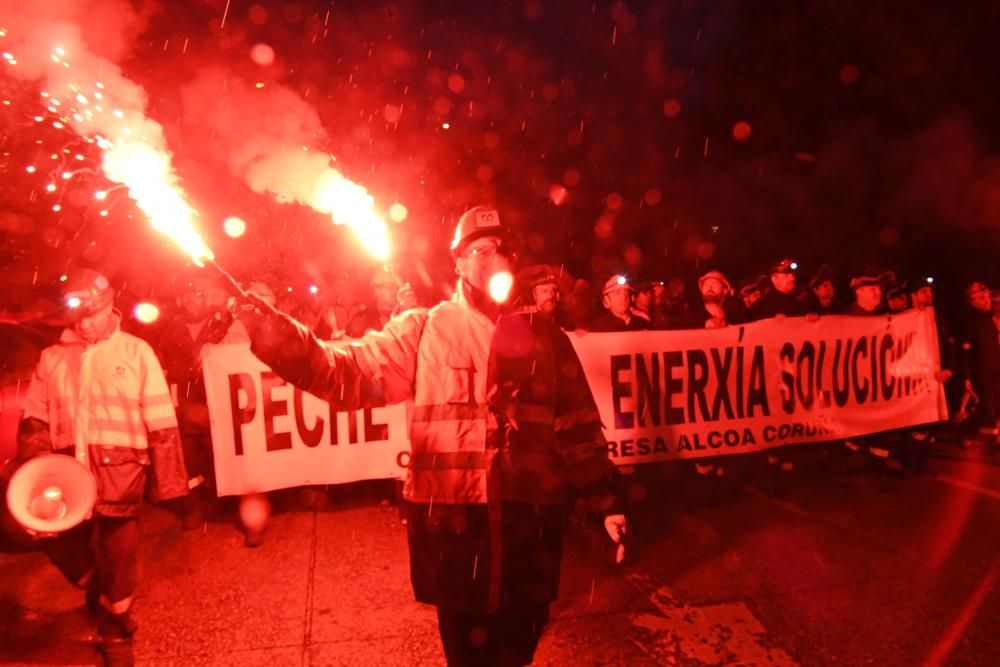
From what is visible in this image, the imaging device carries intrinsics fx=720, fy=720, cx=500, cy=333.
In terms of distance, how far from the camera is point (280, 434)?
225 inches

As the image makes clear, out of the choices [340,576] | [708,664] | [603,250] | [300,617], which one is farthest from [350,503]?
[603,250]

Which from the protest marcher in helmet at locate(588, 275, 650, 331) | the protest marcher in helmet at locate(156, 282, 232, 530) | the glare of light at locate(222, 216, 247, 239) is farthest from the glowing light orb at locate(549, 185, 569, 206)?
the protest marcher in helmet at locate(156, 282, 232, 530)

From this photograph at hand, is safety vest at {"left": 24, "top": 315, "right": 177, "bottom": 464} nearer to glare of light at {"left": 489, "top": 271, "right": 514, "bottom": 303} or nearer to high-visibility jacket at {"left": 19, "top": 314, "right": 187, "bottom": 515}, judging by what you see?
high-visibility jacket at {"left": 19, "top": 314, "right": 187, "bottom": 515}

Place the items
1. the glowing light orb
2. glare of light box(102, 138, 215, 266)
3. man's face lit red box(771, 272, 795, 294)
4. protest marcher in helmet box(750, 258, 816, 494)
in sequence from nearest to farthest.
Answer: glare of light box(102, 138, 215, 266)
protest marcher in helmet box(750, 258, 816, 494)
man's face lit red box(771, 272, 795, 294)
the glowing light orb

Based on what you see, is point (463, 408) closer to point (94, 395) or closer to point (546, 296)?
point (94, 395)

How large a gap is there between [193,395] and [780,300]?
534 cm

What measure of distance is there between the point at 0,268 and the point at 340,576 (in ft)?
27.1

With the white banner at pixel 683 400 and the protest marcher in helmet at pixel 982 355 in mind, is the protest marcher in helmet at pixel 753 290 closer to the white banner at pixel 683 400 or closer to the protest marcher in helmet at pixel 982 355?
the white banner at pixel 683 400

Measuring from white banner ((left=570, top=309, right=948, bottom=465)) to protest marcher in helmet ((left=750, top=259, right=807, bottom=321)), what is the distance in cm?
15

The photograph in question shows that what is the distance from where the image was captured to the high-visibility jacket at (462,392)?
2.53 metres

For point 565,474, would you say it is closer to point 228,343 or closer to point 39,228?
point 228,343

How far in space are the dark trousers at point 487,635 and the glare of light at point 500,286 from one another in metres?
1.16

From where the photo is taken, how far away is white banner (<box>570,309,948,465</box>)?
20.4 ft

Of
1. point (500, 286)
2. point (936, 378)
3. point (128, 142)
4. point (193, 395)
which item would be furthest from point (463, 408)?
point (936, 378)
